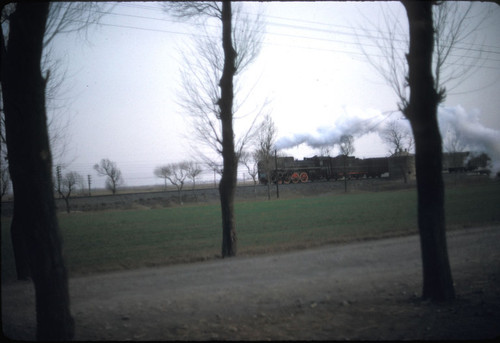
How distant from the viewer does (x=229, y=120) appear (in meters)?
10.2

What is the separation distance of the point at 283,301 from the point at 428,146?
11.1ft

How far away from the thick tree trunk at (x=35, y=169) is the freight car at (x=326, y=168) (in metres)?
48.2

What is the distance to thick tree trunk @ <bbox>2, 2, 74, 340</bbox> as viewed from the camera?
440 cm

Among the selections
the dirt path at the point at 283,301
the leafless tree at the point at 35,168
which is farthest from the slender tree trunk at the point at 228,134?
the leafless tree at the point at 35,168

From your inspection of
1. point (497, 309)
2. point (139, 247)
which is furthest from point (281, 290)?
point (139, 247)

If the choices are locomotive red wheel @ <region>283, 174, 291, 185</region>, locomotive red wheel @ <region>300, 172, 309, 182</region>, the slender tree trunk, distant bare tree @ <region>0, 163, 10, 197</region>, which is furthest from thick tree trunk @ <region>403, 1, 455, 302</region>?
locomotive red wheel @ <region>300, 172, 309, 182</region>

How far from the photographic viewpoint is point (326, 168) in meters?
54.8

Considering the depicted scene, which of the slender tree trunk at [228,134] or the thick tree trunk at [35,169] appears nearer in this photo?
the thick tree trunk at [35,169]

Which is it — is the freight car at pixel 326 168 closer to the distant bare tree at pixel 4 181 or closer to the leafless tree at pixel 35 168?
the distant bare tree at pixel 4 181

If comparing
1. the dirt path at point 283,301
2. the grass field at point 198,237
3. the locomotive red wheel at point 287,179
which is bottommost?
the grass field at point 198,237

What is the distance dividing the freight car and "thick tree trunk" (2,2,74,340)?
158 feet

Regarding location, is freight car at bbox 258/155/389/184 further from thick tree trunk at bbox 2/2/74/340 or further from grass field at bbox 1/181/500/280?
thick tree trunk at bbox 2/2/74/340

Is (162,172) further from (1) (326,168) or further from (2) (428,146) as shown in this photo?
(2) (428,146)

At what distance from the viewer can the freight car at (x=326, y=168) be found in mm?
53312
